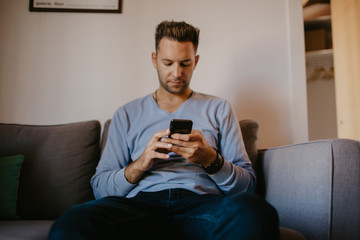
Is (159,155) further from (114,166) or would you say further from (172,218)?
(114,166)

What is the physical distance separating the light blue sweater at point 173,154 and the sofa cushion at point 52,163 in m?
0.21

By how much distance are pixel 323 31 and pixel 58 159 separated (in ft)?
7.78

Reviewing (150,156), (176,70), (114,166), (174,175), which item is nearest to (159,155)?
(150,156)

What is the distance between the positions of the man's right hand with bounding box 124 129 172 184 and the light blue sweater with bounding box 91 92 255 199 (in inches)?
1.5

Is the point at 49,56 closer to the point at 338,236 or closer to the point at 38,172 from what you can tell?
the point at 38,172

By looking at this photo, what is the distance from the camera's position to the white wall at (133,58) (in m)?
1.74

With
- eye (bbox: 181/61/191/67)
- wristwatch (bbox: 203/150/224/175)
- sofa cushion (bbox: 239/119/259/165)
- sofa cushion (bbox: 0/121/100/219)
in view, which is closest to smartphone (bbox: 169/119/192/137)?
wristwatch (bbox: 203/150/224/175)

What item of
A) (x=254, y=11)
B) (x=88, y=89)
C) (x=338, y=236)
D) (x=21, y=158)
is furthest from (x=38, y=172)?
(x=254, y=11)

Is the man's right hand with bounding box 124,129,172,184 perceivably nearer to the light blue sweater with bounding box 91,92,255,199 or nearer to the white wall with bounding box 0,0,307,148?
the light blue sweater with bounding box 91,92,255,199

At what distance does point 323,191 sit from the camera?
875 millimetres

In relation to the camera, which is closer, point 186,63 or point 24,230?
point 24,230

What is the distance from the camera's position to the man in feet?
2.22

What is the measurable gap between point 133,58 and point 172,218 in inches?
45.0

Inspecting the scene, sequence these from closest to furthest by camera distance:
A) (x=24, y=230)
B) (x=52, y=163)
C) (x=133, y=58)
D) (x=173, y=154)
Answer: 1. (x=24, y=230)
2. (x=173, y=154)
3. (x=52, y=163)
4. (x=133, y=58)
